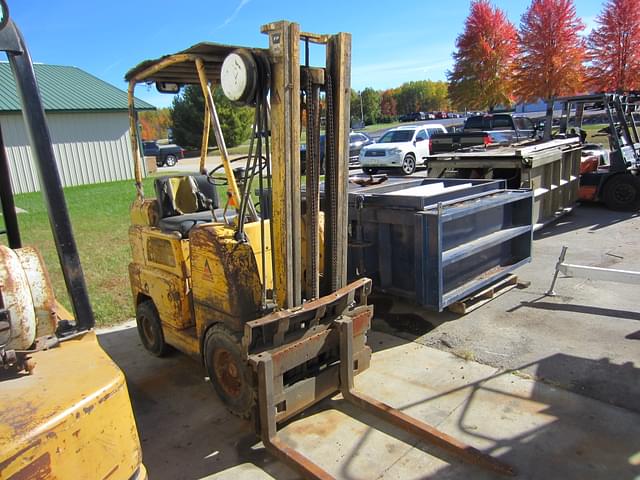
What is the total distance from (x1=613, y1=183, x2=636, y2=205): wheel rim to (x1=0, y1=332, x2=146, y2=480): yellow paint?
38.0 ft

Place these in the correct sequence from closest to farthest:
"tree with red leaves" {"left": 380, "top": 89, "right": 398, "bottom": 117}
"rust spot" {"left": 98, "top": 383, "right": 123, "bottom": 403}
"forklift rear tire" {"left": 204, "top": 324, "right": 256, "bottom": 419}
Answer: "rust spot" {"left": 98, "top": 383, "right": 123, "bottom": 403}, "forklift rear tire" {"left": 204, "top": 324, "right": 256, "bottom": 419}, "tree with red leaves" {"left": 380, "top": 89, "right": 398, "bottom": 117}

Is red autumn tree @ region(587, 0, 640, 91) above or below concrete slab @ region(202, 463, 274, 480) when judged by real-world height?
above

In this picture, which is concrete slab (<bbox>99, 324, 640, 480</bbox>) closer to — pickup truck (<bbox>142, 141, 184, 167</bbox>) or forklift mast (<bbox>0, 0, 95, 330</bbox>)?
forklift mast (<bbox>0, 0, 95, 330</bbox>)

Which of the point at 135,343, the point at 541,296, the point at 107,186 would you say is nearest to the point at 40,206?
the point at 107,186

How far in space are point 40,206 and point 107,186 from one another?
4778 mm

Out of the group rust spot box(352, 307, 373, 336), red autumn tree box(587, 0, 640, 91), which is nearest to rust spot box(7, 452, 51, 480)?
rust spot box(352, 307, 373, 336)

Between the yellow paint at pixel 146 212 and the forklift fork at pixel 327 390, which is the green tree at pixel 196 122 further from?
the forklift fork at pixel 327 390

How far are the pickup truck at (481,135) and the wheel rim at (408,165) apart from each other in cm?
90

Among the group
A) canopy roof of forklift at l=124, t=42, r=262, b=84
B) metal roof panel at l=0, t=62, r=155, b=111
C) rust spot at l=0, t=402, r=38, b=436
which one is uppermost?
metal roof panel at l=0, t=62, r=155, b=111

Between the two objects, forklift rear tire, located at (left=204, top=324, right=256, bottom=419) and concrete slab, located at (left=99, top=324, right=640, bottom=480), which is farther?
forklift rear tire, located at (left=204, top=324, right=256, bottom=419)

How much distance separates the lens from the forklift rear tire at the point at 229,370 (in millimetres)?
3494

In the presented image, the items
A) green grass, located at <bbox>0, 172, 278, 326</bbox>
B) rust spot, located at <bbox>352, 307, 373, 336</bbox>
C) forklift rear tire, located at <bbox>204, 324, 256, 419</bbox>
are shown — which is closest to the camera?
forklift rear tire, located at <bbox>204, 324, 256, 419</bbox>

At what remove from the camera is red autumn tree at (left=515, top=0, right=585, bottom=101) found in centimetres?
2506

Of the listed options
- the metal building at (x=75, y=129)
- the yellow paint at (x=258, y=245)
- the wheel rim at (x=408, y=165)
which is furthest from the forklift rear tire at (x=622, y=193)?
the metal building at (x=75, y=129)
